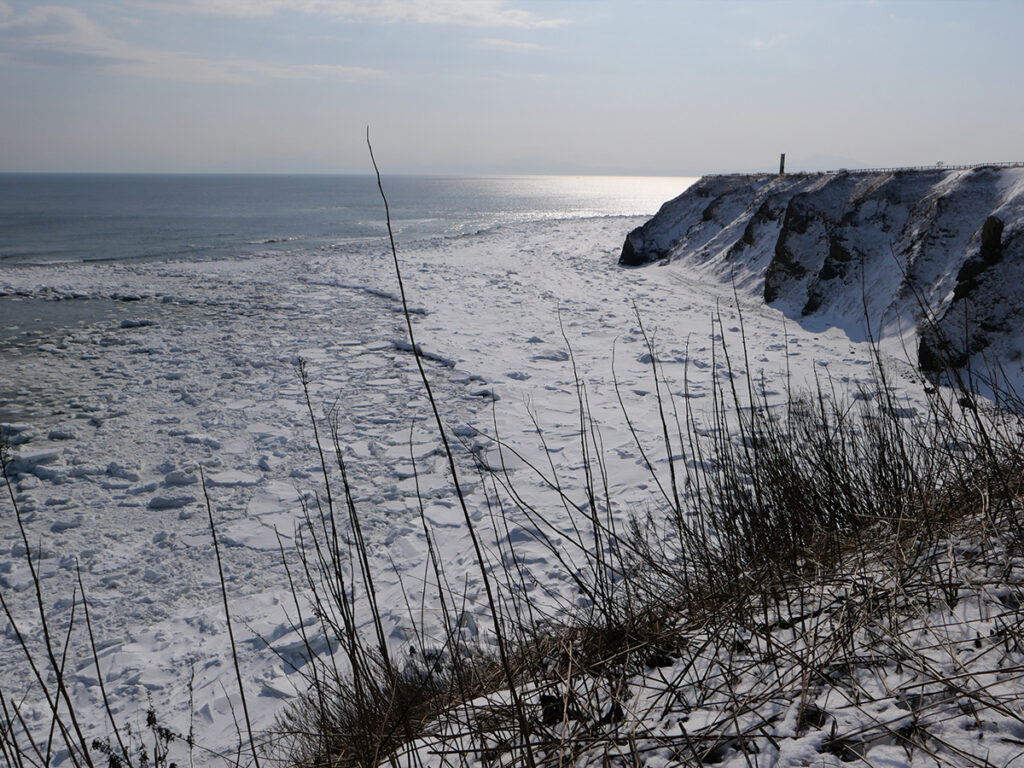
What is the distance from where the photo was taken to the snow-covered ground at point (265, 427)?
4078 mm

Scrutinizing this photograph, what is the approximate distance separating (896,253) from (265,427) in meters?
10.5

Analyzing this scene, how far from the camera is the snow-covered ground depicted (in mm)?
4078

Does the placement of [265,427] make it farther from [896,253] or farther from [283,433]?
[896,253]

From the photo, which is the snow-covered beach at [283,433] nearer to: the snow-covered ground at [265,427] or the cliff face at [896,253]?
the snow-covered ground at [265,427]

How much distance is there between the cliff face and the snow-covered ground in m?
0.76

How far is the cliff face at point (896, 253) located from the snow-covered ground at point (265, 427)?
2.50ft

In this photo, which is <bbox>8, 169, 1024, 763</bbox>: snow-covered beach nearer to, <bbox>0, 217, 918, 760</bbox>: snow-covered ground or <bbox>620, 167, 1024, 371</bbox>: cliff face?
<bbox>0, 217, 918, 760</bbox>: snow-covered ground

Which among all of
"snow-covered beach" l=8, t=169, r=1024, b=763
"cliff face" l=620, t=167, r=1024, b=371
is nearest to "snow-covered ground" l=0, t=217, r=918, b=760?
"snow-covered beach" l=8, t=169, r=1024, b=763

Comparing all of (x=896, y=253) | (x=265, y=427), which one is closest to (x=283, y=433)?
(x=265, y=427)

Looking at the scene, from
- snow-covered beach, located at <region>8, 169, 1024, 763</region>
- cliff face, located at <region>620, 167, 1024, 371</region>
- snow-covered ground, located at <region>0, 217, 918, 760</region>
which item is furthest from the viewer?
cliff face, located at <region>620, 167, 1024, 371</region>

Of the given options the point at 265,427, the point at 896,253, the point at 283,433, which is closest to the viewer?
the point at 283,433

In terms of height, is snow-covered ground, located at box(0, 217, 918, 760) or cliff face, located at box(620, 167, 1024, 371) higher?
cliff face, located at box(620, 167, 1024, 371)

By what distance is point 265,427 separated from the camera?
7.31 metres

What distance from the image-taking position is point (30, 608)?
4406mm
